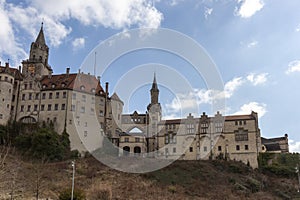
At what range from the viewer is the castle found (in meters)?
75.1

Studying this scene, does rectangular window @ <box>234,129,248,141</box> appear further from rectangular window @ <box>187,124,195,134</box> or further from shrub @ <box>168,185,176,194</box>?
shrub @ <box>168,185,176,194</box>

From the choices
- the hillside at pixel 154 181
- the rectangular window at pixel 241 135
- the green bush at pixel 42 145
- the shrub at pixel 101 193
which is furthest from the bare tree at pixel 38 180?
the rectangular window at pixel 241 135

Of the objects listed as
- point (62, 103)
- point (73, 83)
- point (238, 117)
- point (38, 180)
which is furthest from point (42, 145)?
point (238, 117)

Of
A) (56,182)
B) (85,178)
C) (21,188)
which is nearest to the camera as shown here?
(21,188)

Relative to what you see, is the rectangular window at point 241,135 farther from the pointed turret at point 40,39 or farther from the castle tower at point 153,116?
the pointed turret at point 40,39

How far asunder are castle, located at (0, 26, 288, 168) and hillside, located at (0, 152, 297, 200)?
7.66m

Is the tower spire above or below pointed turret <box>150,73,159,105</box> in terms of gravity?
above

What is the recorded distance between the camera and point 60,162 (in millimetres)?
62812

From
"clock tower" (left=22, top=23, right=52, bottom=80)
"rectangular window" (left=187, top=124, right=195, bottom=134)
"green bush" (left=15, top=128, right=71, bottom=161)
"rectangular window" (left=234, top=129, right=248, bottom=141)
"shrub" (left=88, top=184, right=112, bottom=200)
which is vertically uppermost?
"clock tower" (left=22, top=23, right=52, bottom=80)

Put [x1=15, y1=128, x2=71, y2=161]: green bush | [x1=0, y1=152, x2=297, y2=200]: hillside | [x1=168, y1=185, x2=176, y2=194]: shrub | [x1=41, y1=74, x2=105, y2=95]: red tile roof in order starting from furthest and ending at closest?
1. [x1=41, y1=74, x2=105, y2=95]: red tile roof
2. [x1=15, y1=128, x2=71, y2=161]: green bush
3. [x1=168, y1=185, x2=176, y2=194]: shrub
4. [x1=0, y1=152, x2=297, y2=200]: hillside

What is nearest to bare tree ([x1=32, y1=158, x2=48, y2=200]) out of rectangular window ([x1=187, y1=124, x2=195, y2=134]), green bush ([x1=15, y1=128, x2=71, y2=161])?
green bush ([x1=15, y1=128, x2=71, y2=161])

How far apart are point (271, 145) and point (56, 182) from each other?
56639 mm

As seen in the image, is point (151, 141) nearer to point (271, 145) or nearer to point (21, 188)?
point (271, 145)

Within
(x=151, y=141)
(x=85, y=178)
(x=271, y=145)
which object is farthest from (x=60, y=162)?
(x=271, y=145)
